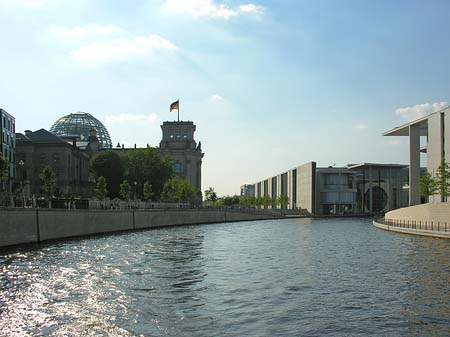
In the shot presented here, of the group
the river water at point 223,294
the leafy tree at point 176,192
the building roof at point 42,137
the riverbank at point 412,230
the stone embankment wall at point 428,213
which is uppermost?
the building roof at point 42,137

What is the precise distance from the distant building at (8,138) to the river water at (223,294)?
201 ft

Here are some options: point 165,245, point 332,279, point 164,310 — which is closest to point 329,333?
point 164,310

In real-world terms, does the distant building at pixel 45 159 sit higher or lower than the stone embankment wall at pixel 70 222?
higher

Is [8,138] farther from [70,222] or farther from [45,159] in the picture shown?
[70,222]

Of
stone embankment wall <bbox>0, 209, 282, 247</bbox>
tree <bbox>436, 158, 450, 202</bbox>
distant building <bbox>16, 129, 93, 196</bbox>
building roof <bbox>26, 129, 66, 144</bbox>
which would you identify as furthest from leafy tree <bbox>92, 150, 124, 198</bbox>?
tree <bbox>436, 158, 450, 202</bbox>

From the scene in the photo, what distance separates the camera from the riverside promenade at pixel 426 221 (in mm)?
72306

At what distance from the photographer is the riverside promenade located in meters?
72.3

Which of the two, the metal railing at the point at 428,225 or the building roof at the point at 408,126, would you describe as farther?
the building roof at the point at 408,126

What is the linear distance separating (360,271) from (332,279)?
179 inches

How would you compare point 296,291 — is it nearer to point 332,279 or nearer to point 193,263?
point 332,279

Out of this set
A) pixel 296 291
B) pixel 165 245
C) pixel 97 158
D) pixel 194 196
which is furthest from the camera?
pixel 194 196

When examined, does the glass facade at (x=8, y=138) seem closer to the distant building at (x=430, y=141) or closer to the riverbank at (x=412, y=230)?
the riverbank at (x=412, y=230)

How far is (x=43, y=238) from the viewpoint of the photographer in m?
59.5

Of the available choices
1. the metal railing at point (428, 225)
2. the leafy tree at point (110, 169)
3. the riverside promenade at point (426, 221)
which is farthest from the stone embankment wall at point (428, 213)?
the leafy tree at point (110, 169)
